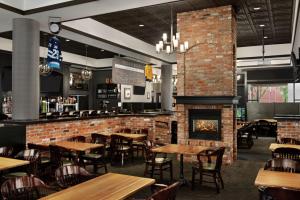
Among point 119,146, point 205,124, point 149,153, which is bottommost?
point 119,146

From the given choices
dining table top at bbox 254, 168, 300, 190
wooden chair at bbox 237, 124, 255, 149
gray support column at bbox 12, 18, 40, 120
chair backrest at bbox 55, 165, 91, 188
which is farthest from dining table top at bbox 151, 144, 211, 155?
wooden chair at bbox 237, 124, 255, 149

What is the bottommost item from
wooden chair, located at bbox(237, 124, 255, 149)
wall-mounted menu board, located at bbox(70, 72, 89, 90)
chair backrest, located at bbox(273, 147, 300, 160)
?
wooden chair, located at bbox(237, 124, 255, 149)

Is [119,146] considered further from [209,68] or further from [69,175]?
[69,175]

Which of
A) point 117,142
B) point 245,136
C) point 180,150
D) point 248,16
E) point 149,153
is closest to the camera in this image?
point 180,150

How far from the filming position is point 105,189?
305cm

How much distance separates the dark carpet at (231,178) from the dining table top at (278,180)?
5.02 feet

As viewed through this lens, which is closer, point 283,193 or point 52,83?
point 283,193

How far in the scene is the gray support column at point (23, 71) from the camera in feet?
21.7

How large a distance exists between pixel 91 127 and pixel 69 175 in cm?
476

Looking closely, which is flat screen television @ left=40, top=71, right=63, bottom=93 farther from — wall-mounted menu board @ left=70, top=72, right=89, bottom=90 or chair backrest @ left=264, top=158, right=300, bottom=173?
chair backrest @ left=264, top=158, right=300, bottom=173

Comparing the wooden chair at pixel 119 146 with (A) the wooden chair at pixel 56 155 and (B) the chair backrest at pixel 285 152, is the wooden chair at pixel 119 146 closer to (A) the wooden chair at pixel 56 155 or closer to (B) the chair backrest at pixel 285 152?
(A) the wooden chair at pixel 56 155

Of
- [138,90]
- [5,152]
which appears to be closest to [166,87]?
[138,90]

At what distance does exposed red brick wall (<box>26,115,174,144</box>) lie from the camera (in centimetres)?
654

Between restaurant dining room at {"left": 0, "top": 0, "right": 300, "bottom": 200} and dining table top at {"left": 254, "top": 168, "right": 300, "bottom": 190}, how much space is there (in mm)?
23
